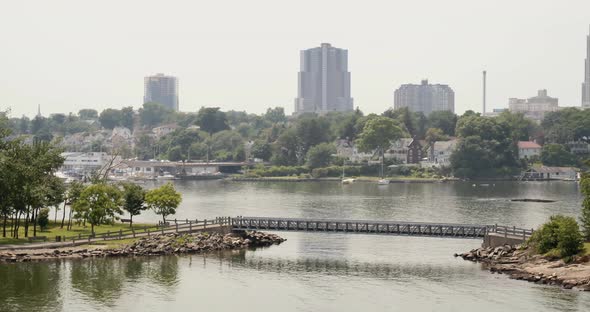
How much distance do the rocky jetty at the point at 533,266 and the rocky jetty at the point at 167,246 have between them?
20.5m

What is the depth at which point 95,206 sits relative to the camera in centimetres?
8888

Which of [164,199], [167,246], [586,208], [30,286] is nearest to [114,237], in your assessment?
[167,246]

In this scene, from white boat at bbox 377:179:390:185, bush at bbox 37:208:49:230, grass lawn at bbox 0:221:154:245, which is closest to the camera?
grass lawn at bbox 0:221:154:245

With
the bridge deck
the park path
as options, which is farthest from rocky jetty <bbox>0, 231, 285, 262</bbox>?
the bridge deck

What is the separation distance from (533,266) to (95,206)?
3980 cm

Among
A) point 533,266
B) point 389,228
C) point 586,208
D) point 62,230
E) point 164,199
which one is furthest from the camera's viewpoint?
point 164,199

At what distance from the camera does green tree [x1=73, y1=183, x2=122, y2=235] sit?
8856 cm

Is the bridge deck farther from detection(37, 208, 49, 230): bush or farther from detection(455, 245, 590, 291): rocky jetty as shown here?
detection(37, 208, 49, 230): bush

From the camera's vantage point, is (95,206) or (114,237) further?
(95,206)

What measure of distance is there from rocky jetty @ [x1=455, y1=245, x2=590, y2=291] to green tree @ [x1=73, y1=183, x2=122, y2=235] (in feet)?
107

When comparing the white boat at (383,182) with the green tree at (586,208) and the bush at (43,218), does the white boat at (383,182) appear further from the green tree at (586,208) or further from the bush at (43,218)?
the green tree at (586,208)

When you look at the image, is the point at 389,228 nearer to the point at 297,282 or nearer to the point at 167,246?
the point at 297,282

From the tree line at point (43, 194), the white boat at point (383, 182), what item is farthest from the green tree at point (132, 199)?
the white boat at point (383, 182)

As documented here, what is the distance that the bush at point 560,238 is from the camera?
71.4 metres
